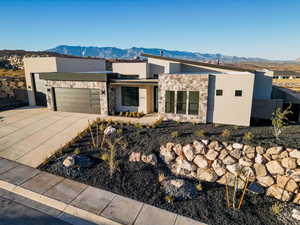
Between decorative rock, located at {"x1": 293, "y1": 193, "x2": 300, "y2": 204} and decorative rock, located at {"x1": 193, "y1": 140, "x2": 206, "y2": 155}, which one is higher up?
decorative rock, located at {"x1": 193, "y1": 140, "x2": 206, "y2": 155}

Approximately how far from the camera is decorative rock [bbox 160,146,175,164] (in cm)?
880

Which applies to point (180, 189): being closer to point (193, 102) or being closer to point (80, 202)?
point (80, 202)

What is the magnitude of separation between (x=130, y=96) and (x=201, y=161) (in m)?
8.98

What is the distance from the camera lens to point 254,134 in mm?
9422

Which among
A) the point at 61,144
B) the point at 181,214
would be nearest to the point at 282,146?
the point at 181,214

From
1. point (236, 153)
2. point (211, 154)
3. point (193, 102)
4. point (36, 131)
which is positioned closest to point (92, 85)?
point (36, 131)

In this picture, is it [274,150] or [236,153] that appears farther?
[236,153]

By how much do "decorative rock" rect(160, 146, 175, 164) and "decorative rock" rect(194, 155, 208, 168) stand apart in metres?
1.13

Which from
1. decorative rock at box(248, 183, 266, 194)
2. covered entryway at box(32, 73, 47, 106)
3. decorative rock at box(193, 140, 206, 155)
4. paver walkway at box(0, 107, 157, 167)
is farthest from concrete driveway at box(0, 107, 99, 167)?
decorative rock at box(248, 183, 266, 194)

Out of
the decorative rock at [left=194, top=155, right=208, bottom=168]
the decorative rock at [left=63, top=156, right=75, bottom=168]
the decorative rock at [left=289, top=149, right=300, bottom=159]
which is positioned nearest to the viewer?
the decorative rock at [left=289, top=149, right=300, bottom=159]

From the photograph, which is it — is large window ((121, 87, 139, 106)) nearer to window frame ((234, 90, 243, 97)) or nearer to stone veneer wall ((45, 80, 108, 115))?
stone veneer wall ((45, 80, 108, 115))

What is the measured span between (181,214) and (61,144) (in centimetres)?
751

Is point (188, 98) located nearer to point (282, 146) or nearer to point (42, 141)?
point (282, 146)

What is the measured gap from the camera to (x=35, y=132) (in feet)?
38.3
